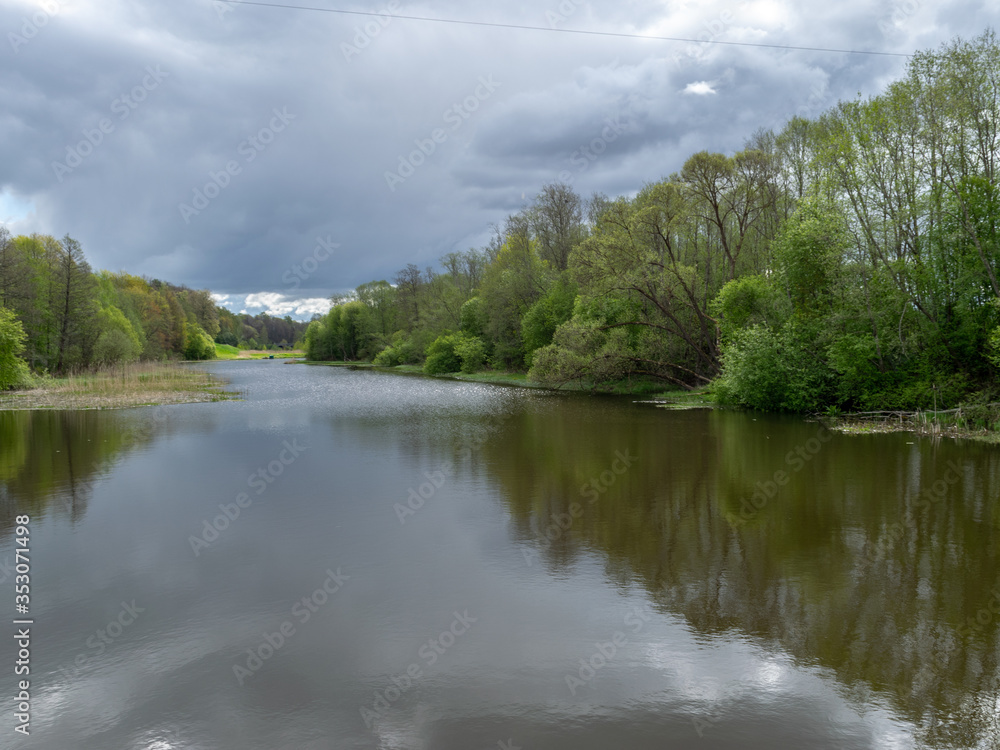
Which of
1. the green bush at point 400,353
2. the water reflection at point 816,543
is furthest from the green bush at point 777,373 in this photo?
the green bush at point 400,353

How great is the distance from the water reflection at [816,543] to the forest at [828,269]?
18.4ft

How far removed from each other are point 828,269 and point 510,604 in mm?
21119

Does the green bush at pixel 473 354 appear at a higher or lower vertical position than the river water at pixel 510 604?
higher

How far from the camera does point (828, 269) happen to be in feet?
74.9

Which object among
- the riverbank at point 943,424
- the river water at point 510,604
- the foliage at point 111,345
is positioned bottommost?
the river water at point 510,604

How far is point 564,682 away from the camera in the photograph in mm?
5008

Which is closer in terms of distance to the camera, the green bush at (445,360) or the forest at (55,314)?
the forest at (55,314)

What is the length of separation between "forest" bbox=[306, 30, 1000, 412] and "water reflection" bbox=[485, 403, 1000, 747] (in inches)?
220

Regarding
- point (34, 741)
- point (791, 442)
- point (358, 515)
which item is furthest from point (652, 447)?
point (34, 741)

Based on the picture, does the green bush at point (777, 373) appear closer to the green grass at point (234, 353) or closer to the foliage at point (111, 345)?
the foliage at point (111, 345)

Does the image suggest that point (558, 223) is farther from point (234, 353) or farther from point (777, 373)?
point (234, 353)

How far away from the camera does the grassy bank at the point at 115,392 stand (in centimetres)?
2756

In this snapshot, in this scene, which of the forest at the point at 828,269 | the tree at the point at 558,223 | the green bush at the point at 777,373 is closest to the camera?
the forest at the point at 828,269

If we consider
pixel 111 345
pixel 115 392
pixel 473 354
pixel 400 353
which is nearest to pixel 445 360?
pixel 473 354
